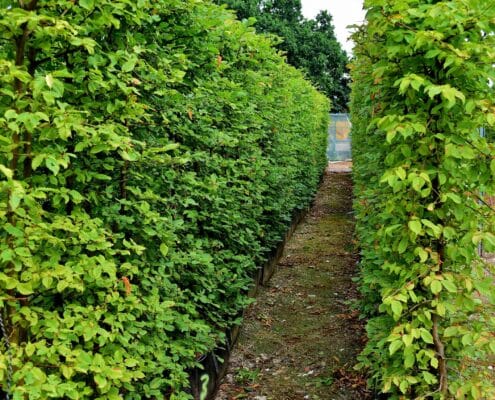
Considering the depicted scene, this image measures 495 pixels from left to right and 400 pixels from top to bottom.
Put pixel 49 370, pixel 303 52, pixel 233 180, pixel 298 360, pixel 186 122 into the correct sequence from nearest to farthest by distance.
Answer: pixel 49 370, pixel 186 122, pixel 233 180, pixel 298 360, pixel 303 52

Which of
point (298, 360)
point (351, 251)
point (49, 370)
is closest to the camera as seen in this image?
point (49, 370)

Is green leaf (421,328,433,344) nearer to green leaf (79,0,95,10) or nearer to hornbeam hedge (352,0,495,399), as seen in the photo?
hornbeam hedge (352,0,495,399)

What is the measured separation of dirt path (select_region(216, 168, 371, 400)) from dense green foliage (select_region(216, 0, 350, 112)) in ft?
78.9

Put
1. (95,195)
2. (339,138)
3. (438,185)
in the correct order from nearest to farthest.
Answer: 1. (95,195)
2. (438,185)
3. (339,138)

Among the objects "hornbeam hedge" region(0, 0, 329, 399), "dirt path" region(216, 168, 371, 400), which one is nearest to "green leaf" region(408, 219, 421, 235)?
"hornbeam hedge" region(0, 0, 329, 399)

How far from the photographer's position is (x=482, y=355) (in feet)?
8.91

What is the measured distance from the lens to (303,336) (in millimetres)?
5047

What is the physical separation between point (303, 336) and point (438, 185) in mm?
2912

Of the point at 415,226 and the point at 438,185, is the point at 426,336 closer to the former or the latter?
the point at 415,226

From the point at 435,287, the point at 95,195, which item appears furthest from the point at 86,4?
the point at 435,287

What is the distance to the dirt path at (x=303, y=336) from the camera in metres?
4.00

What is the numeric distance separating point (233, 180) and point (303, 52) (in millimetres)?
28589

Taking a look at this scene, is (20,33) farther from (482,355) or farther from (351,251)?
(351,251)

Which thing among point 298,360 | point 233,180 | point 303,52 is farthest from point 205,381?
point 303,52
